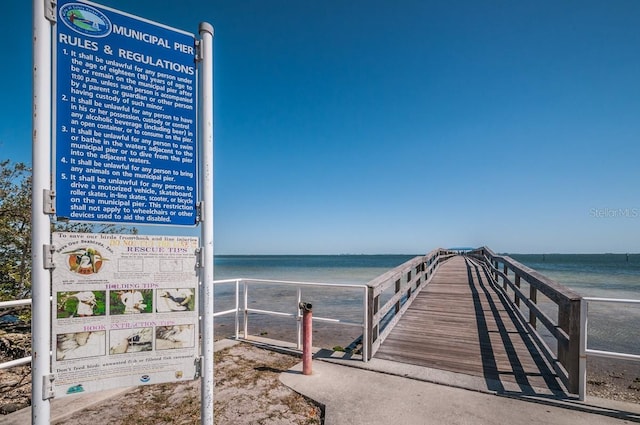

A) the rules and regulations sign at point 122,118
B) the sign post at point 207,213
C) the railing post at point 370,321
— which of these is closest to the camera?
the rules and regulations sign at point 122,118

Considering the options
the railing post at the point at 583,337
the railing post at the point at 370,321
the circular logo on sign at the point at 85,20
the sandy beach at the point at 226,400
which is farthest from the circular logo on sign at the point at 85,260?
the railing post at the point at 583,337

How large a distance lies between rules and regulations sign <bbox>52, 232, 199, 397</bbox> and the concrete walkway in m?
1.80

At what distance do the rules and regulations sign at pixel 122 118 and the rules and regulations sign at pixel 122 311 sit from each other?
0.74 feet

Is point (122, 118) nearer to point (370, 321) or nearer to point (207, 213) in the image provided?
point (207, 213)

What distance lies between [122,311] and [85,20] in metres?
2.19

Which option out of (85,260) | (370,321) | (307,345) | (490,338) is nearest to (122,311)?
(85,260)

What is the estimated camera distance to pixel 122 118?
2.60 metres

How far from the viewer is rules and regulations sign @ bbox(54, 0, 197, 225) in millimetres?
2447

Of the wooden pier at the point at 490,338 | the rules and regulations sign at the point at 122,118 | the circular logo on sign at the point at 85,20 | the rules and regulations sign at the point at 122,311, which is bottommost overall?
the wooden pier at the point at 490,338

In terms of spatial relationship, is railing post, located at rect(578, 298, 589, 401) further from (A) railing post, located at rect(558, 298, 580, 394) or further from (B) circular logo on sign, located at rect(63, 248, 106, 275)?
(B) circular logo on sign, located at rect(63, 248, 106, 275)

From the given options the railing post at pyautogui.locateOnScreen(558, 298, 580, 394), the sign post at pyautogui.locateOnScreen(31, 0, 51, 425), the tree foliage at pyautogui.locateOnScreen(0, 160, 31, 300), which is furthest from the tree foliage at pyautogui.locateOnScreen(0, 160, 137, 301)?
the railing post at pyautogui.locateOnScreen(558, 298, 580, 394)

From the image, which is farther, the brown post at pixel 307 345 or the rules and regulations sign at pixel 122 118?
the brown post at pixel 307 345

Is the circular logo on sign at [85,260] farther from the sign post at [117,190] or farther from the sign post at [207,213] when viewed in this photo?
the sign post at [207,213]

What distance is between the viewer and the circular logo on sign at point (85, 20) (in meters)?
2.46
